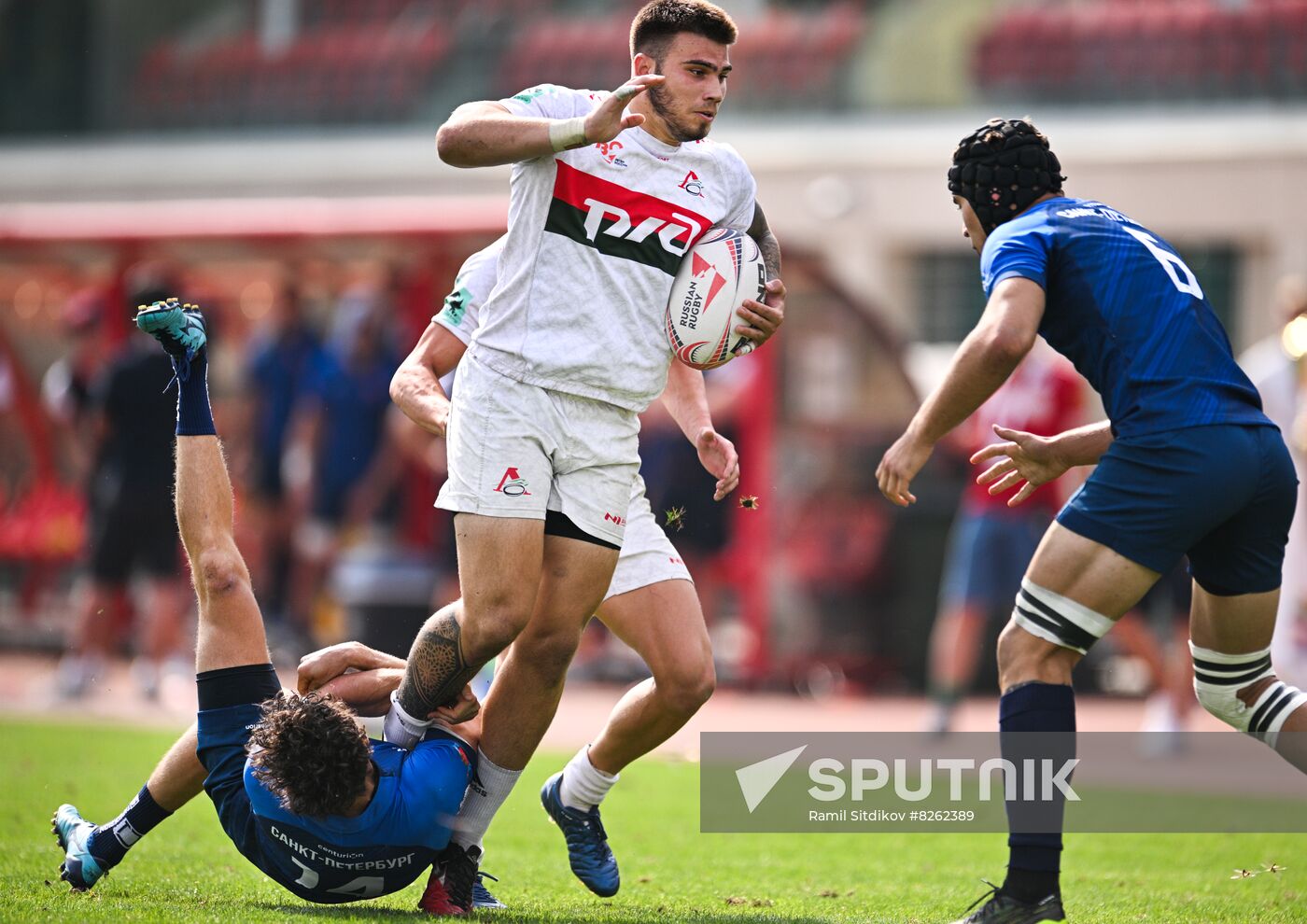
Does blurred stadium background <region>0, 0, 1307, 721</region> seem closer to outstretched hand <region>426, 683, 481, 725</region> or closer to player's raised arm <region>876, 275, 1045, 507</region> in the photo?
outstretched hand <region>426, 683, 481, 725</region>

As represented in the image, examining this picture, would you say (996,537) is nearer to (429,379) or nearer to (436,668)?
(429,379)

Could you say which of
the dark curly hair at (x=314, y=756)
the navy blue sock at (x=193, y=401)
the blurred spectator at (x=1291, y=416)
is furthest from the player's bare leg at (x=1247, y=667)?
the blurred spectator at (x=1291, y=416)

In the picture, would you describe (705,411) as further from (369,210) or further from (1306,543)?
(369,210)

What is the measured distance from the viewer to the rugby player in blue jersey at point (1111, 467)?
15.9ft

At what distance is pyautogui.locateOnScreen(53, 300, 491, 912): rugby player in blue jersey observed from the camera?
483 cm

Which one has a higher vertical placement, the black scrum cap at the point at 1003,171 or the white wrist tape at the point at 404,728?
the black scrum cap at the point at 1003,171

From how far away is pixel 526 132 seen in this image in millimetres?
5062

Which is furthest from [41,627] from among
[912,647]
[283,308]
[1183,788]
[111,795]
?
[1183,788]

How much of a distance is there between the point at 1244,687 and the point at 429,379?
275 centimetres

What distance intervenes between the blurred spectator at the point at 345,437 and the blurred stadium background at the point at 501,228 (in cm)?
4

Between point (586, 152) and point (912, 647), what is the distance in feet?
27.5

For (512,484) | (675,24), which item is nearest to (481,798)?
(512,484)
